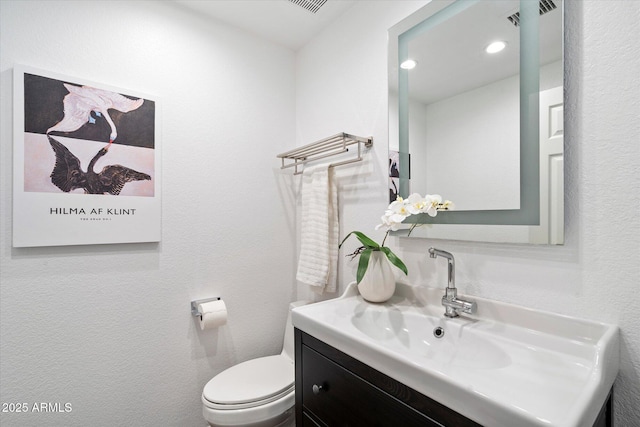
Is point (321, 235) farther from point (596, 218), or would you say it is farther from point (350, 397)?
point (596, 218)

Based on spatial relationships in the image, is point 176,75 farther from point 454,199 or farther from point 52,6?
point 454,199

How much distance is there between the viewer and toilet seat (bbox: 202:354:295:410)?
4.17 ft

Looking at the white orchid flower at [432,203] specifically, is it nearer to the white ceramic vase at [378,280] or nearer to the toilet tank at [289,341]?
the white ceramic vase at [378,280]

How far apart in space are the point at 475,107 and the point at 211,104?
1.33m

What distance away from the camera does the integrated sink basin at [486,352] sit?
1.80ft

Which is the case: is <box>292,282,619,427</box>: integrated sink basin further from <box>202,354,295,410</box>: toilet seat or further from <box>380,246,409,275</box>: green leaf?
<box>202,354,295,410</box>: toilet seat

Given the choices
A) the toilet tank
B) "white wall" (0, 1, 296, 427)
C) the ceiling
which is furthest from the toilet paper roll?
the ceiling

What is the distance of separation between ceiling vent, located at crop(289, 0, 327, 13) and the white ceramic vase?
1319mm

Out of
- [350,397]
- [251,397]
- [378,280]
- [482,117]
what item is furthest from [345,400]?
[482,117]

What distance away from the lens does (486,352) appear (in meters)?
0.86

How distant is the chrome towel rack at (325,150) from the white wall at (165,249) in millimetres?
155

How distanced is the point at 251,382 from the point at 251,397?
0.13 m

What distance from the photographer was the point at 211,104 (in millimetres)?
1620

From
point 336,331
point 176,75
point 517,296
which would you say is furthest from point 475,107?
point 176,75
